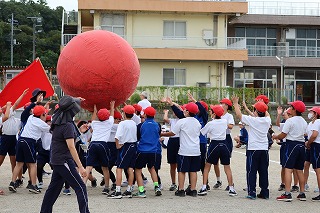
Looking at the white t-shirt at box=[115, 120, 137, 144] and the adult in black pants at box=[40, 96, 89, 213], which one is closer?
the adult in black pants at box=[40, 96, 89, 213]

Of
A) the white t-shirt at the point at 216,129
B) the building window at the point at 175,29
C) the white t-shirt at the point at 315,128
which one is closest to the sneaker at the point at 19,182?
the white t-shirt at the point at 216,129

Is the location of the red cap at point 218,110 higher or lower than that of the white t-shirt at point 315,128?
higher

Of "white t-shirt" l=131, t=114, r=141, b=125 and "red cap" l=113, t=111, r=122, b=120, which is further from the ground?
"red cap" l=113, t=111, r=122, b=120

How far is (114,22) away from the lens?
36.7m

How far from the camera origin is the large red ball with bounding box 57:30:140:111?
1145 centimetres

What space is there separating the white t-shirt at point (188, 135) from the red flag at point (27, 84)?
3605 mm

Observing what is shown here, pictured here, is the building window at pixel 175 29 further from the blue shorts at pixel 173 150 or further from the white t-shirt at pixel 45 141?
the white t-shirt at pixel 45 141

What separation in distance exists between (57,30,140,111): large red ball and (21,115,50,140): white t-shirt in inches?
38.2

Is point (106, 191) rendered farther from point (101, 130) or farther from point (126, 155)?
point (101, 130)

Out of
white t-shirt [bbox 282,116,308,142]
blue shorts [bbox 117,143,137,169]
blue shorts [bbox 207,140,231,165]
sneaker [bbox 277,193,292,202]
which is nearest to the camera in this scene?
sneaker [bbox 277,193,292,202]

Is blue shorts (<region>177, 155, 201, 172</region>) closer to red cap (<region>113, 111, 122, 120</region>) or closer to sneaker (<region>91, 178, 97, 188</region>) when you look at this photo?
red cap (<region>113, 111, 122, 120</region>)

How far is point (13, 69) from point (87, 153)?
19.4 meters

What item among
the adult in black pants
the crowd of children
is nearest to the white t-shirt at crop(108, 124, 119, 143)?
the crowd of children

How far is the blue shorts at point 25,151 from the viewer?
1120cm
